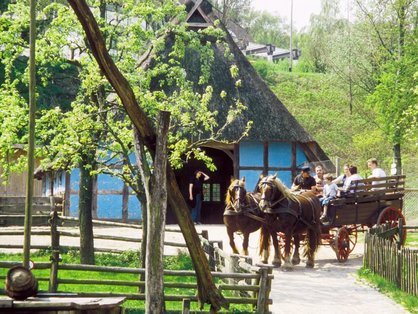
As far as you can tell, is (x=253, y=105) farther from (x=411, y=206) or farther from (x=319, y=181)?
(x=411, y=206)

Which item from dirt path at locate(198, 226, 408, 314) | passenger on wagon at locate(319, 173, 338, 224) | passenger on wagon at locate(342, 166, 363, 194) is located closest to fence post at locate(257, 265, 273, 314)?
dirt path at locate(198, 226, 408, 314)

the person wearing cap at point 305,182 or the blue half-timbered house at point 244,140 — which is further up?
the blue half-timbered house at point 244,140

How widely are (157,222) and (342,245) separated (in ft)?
42.3

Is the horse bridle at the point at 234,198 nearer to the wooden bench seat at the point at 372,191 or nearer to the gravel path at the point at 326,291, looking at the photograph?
the gravel path at the point at 326,291

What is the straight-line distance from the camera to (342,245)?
21.4m

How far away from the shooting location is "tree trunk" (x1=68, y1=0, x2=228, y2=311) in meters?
8.11

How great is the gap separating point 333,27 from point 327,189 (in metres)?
71.2

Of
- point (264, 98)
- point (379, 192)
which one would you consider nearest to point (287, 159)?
point (264, 98)

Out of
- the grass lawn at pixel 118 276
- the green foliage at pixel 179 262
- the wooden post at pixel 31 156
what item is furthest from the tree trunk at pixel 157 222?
the green foliage at pixel 179 262

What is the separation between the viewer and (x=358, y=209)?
21.8 m

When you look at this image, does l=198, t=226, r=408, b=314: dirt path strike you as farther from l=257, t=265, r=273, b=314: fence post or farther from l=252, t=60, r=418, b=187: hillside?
l=252, t=60, r=418, b=187: hillside

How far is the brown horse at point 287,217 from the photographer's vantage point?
19.9 meters

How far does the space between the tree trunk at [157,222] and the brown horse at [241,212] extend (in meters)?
11.2

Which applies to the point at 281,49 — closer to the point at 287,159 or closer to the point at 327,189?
the point at 287,159
